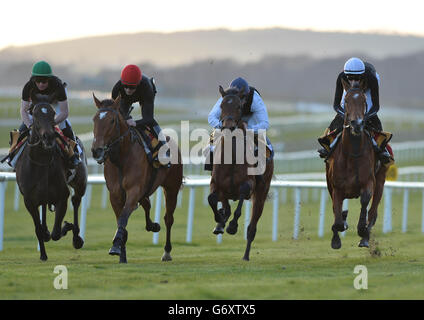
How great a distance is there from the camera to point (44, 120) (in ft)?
35.9

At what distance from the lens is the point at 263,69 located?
350 ft

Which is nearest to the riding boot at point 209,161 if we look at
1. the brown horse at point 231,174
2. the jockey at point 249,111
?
the jockey at point 249,111

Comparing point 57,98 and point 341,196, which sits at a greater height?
point 57,98

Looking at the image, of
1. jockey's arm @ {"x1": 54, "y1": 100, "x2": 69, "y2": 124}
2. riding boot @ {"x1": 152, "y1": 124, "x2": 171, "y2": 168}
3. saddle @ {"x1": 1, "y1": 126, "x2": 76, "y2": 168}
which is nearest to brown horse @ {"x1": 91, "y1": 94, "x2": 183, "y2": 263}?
riding boot @ {"x1": 152, "y1": 124, "x2": 171, "y2": 168}

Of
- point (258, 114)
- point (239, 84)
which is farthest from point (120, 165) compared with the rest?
point (258, 114)

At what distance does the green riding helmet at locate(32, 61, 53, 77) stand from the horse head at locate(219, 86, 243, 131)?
204cm

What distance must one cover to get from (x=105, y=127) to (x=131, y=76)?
92 centimetres

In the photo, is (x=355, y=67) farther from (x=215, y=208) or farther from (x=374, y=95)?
(x=215, y=208)

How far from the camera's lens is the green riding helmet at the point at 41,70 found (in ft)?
37.4

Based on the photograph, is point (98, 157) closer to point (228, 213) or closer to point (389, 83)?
point (228, 213)

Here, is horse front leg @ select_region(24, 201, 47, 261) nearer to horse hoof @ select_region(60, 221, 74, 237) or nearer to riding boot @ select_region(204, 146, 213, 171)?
horse hoof @ select_region(60, 221, 74, 237)

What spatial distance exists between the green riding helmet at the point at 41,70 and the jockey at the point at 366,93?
327cm
